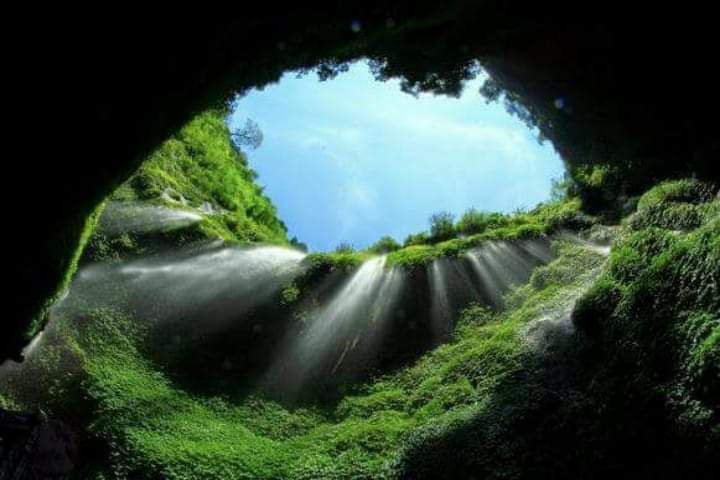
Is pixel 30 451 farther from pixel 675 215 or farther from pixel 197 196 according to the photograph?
pixel 197 196

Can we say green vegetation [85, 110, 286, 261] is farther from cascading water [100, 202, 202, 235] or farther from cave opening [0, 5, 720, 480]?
cave opening [0, 5, 720, 480]

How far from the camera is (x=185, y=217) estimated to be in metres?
25.3

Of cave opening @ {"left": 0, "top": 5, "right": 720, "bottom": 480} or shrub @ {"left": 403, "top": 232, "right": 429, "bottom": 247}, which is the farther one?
shrub @ {"left": 403, "top": 232, "right": 429, "bottom": 247}

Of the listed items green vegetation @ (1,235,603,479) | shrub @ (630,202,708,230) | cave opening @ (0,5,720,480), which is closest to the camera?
cave opening @ (0,5,720,480)

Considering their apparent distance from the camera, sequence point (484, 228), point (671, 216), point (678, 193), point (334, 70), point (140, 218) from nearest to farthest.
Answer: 1. point (334, 70)
2. point (671, 216)
3. point (678, 193)
4. point (484, 228)
5. point (140, 218)

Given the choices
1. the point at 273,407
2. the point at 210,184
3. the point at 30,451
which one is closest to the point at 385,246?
the point at 273,407

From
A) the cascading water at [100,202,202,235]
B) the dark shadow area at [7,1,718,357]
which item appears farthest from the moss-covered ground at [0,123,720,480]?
the dark shadow area at [7,1,718,357]

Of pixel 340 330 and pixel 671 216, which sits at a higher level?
pixel 671 216

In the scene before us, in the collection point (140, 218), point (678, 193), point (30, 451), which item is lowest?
point (30, 451)

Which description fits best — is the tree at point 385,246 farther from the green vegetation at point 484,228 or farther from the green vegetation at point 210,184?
the green vegetation at point 210,184

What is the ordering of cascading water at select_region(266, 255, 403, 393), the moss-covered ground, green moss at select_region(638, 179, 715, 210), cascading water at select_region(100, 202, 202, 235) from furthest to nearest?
1. cascading water at select_region(100, 202, 202, 235)
2. cascading water at select_region(266, 255, 403, 393)
3. green moss at select_region(638, 179, 715, 210)
4. the moss-covered ground

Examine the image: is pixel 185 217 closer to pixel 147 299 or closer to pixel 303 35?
pixel 147 299

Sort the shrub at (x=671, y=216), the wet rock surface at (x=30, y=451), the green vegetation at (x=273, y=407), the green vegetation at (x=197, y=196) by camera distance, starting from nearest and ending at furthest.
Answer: the wet rock surface at (x=30, y=451) < the green vegetation at (x=273, y=407) < the shrub at (x=671, y=216) < the green vegetation at (x=197, y=196)

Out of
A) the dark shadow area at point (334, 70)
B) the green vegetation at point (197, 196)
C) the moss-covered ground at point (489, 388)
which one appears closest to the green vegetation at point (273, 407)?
the moss-covered ground at point (489, 388)
